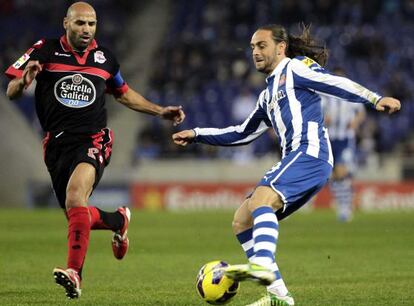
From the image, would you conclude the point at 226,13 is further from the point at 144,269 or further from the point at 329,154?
the point at 329,154

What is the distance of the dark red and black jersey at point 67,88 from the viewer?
316 inches

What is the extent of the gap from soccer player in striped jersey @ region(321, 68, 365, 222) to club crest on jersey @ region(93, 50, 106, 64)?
8.92 meters

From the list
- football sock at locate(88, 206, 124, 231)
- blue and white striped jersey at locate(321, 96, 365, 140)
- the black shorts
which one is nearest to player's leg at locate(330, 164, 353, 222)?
blue and white striped jersey at locate(321, 96, 365, 140)

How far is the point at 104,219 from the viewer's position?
867cm

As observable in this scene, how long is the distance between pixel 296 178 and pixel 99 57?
236 centimetres

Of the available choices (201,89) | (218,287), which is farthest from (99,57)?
(201,89)

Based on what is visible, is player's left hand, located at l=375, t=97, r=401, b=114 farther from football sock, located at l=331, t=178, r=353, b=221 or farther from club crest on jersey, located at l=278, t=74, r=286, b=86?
football sock, located at l=331, t=178, r=353, b=221

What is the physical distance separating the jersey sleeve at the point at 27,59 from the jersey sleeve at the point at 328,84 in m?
2.19

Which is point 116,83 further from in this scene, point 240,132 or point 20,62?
point 240,132

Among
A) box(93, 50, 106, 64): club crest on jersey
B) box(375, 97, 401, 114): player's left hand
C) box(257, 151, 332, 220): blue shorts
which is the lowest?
box(257, 151, 332, 220): blue shorts

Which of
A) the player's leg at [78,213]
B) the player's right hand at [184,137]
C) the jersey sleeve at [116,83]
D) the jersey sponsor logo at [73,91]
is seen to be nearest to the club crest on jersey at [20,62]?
the jersey sponsor logo at [73,91]

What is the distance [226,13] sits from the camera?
27344mm

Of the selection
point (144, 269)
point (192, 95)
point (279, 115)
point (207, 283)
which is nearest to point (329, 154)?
point (279, 115)

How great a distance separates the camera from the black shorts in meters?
7.99
